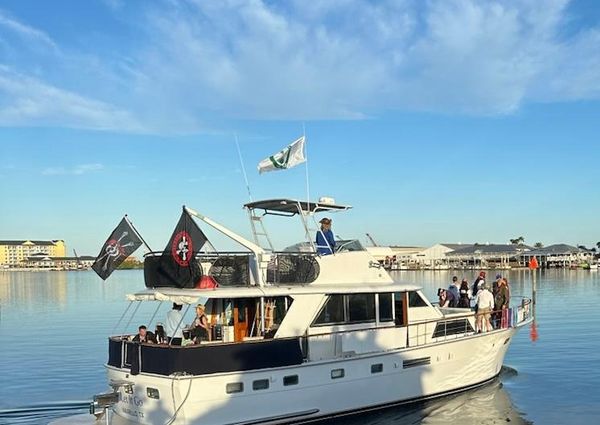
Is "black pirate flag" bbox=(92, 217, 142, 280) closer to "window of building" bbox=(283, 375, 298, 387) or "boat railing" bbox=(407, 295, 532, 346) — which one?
"window of building" bbox=(283, 375, 298, 387)

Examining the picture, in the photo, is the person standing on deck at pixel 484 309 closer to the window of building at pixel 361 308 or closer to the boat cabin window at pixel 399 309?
the boat cabin window at pixel 399 309

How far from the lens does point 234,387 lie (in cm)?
1296

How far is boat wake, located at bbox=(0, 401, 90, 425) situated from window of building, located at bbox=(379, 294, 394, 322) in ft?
27.9

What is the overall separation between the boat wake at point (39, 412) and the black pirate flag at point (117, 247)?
479 centimetres

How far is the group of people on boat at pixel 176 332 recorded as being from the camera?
13430 mm

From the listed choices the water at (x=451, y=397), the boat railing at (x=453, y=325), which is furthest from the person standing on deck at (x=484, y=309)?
the water at (x=451, y=397)

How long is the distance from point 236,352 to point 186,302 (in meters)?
1.45

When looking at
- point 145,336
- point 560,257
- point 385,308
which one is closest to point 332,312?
point 385,308

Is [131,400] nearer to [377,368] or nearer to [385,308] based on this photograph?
[377,368]

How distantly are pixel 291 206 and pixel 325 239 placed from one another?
1.30 metres

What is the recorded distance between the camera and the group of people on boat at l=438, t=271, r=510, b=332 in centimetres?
1803

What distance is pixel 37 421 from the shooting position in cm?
1628

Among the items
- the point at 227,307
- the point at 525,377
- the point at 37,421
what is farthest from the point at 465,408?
the point at 37,421

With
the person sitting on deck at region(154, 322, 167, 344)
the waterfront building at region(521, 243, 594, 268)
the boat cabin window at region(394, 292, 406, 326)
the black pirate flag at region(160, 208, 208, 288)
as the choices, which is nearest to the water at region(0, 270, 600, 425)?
the boat cabin window at region(394, 292, 406, 326)
